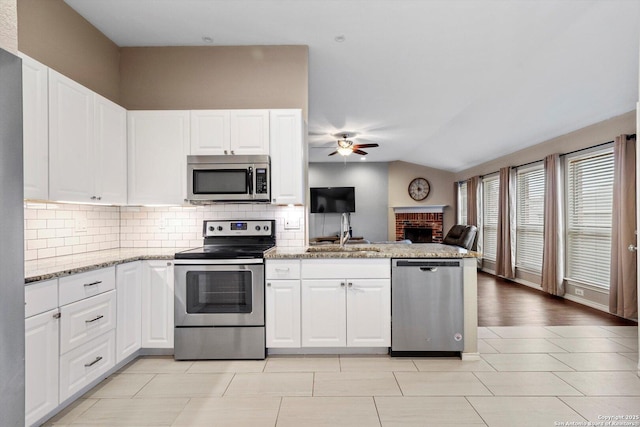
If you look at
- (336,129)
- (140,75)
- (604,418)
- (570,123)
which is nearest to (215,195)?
(140,75)

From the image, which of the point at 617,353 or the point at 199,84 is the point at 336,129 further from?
the point at 617,353

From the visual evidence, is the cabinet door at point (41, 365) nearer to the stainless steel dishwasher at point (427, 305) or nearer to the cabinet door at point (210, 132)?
the cabinet door at point (210, 132)

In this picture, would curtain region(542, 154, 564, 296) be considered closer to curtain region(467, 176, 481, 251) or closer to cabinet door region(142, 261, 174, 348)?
curtain region(467, 176, 481, 251)

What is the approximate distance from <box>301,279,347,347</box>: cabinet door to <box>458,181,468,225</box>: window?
6.57 m

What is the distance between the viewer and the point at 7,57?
0.66 m

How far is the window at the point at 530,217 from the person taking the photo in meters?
5.56

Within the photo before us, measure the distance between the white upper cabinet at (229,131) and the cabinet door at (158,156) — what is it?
0.11m

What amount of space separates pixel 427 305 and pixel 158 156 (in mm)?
2621

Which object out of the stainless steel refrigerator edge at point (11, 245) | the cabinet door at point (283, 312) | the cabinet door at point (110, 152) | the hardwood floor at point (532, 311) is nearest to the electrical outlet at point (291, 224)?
the cabinet door at point (283, 312)

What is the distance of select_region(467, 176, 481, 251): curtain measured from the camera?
7.50 meters

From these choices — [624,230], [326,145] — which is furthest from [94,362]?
[326,145]

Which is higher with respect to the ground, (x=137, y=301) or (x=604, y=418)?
(x=137, y=301)

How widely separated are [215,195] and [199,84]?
1193 millimetres

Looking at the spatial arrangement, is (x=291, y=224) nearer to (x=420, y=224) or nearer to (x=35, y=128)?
(x=35, y=128)
